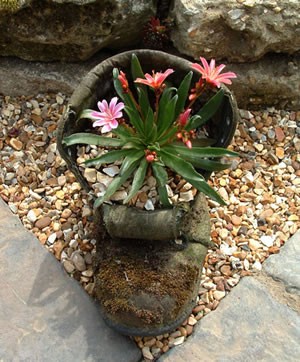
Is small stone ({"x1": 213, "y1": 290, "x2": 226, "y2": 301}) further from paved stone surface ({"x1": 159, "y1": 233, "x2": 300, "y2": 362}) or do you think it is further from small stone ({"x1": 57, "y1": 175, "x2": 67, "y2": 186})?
small stone ({"x1": 57, "y1": 175, "x2": 67, "y2": 186})

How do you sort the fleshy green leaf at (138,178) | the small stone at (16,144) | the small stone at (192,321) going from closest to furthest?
the fleshy green leaf at (138,178)
the small stone at (192,321)
the small stone at (16,144)

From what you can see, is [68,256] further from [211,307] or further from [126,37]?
[126,37]

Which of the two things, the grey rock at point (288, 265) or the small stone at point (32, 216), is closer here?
the grey rock at point (288, 265)

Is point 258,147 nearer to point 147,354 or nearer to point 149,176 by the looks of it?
point 149,176

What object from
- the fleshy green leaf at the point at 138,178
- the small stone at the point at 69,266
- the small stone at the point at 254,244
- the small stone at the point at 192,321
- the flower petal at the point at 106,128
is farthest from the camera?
the small stone at the point at 254,244

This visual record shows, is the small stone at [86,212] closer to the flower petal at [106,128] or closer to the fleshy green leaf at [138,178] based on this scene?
the fleshy green leaf at [138,178]

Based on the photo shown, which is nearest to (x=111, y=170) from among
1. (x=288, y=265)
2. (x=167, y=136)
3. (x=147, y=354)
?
(x=167, y=136)

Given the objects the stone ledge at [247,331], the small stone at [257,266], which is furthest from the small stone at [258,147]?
the stone ledge at [247,331]
